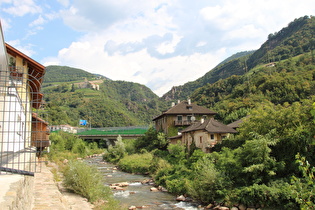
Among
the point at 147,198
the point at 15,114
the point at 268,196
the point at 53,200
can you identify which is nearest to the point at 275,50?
the point at 147,198

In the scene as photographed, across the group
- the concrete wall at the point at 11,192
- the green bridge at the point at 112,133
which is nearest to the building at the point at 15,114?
the concrete wall at the point at 11,192

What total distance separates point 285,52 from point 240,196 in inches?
4078

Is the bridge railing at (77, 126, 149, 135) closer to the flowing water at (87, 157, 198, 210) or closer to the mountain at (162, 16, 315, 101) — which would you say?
the flowing water at (87, 157, 198, 210)

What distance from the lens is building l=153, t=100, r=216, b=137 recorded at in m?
44.8

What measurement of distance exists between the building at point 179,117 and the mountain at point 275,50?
2723 inches

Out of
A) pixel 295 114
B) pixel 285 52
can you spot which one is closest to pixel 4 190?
pixel 295 114

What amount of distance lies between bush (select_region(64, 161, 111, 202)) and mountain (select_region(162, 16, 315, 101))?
3889 inches

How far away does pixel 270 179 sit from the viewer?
17.2 m

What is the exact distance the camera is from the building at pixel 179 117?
44.8 m

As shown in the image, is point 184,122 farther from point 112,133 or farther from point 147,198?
point 112,133

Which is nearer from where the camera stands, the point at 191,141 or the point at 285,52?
the point at 191,141

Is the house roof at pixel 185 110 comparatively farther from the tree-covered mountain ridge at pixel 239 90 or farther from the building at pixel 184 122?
the tree-covered mountain ridge at pixel 239 90

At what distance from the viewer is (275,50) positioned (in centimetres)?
11362

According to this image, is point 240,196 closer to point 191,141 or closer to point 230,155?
point 230,155
